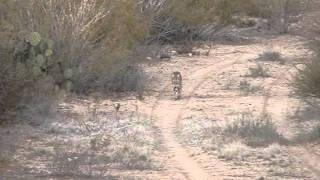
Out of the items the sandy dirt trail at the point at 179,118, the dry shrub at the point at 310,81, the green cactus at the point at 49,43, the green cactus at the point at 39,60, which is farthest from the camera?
the green cactus at the point at 49,43

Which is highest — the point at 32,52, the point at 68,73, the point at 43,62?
the point at 32,52

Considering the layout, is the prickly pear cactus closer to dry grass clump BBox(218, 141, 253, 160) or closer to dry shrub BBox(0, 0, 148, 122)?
dry shrub BBox(0, 0, 148, 122)

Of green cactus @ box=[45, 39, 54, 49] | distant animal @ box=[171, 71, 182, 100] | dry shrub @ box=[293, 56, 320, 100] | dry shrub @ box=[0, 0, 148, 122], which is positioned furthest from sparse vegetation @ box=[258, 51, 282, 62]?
green cactus @ box=[45, 39, 54, 49]

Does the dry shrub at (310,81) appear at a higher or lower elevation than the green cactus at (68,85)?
higher

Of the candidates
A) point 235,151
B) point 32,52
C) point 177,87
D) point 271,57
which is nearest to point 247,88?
point 177,87

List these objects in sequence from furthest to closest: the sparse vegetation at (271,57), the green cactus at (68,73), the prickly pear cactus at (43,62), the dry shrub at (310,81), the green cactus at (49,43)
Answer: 1. the sparse vegetation at (271,57)
2. the green cactus at (68,73)
3. the green cactus at (49,43)
4. the prickly pear cactus at (43,62)
5. the dry shrub at (310,81)

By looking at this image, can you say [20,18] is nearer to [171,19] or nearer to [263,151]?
[263,151]

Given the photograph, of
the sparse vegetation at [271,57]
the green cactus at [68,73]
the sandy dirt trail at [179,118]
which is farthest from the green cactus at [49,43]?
the sparse vegetation at [271,57]

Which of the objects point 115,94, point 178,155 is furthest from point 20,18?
point 178,155

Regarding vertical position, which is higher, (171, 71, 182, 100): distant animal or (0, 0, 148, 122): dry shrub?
(0, 0, 148, 122): dry shrub

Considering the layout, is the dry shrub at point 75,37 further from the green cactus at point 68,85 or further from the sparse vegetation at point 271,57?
A: the sparse vegetation at point 271,57

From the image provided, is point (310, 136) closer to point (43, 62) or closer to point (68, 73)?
point (43, 62)

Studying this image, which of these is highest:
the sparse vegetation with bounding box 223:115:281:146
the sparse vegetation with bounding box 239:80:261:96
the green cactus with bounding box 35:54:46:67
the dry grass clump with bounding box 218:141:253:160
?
the green cactus with bounding box 35:54:46:67

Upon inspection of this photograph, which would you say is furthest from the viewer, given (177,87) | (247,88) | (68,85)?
(247,88)
